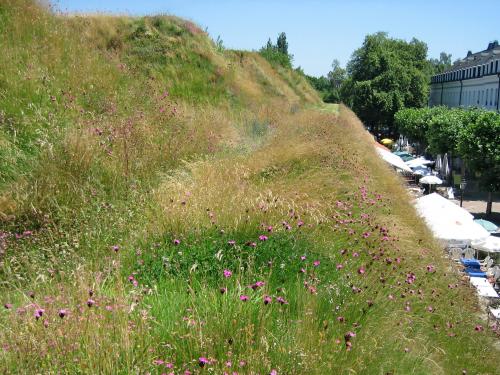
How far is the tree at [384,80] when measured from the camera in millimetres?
64500

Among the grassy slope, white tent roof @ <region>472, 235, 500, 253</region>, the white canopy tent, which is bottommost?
the white canopy tent

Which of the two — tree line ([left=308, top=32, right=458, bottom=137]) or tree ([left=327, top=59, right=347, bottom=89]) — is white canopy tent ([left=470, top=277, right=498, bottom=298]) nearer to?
tree line ([left=308, top=32, right=458, bottom=137])

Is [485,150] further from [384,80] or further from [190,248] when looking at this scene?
[384,80]

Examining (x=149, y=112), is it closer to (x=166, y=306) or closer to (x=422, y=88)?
(x=166, y=306)

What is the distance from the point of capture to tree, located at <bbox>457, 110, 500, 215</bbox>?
2683 centimetres

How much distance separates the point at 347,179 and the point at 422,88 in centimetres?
6313

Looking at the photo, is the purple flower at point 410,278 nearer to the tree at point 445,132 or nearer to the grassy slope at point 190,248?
the grassy slope at point 190,248

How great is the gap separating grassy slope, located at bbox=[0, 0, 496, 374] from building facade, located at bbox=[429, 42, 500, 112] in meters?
42.8

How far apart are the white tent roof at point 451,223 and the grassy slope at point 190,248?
5.86 metres

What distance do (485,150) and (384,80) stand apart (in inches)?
1535

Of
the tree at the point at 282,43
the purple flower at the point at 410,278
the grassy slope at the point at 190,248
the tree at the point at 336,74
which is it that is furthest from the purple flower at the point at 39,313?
the tree at the point at 336,74

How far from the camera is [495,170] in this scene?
1055 inches

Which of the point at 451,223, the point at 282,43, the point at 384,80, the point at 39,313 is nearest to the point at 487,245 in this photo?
the point at 451,223

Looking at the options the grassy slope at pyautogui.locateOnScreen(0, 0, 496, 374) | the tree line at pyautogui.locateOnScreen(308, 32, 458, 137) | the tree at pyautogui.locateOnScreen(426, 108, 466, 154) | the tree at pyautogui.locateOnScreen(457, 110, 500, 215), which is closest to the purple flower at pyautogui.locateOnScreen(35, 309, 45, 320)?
the grassy slope at pyautogui.locateOnScreen(0, 0, 496, 374)
